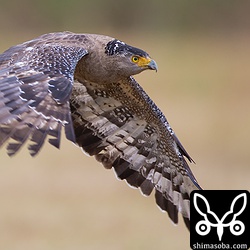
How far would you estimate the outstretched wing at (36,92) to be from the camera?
841 cm

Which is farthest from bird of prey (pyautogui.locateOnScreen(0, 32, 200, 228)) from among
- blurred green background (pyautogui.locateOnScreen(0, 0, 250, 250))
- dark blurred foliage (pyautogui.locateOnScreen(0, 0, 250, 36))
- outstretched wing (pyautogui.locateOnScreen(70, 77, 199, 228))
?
dark blurred foliage (pyautogui.locateOnScreen(0, 0, 250, 36))

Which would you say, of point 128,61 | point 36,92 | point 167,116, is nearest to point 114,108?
point 128,61

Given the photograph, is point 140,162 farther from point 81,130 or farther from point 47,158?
point 47,158

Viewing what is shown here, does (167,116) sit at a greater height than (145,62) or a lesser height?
lesser

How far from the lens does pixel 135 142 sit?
10.9m

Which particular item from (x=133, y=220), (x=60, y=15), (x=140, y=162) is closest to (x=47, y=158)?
(x=133, y=220)

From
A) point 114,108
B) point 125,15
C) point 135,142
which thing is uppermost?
point 114,108

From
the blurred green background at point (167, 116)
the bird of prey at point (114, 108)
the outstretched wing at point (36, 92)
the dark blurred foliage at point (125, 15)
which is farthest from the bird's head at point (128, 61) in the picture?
the dark blurred foliage at point (125, 15)

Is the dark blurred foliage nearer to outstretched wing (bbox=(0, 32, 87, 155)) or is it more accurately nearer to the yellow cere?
the yellow cere

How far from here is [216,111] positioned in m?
20.3

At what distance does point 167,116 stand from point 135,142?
8.71 m

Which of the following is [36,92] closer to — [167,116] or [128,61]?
[128,61]

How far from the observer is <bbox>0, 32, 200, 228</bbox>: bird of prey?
9680 mm

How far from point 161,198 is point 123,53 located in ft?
4.52
